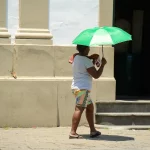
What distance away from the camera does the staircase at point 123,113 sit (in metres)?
9.60

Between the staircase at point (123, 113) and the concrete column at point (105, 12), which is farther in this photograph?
the concrete column at point (105, 12)

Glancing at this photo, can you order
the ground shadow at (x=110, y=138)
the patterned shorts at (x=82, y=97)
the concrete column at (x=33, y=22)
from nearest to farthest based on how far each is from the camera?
the patterned shorts at (x=82, y=97)
the ground shadow at (x=110, y=138)
the concrete column at (x=33, y=22)

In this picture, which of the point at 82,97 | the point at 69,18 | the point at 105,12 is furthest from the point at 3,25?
the point at 82,97

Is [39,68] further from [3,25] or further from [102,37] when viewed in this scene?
[102,37]

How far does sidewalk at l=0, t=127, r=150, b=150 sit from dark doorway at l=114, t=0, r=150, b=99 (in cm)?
231

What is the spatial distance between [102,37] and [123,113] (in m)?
2.36

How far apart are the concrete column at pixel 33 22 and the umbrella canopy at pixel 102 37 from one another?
1751mm

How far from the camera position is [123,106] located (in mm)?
9789

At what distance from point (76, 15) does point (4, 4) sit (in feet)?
4.86

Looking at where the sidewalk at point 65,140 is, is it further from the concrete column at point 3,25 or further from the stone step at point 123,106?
the concrete column at point 3,25

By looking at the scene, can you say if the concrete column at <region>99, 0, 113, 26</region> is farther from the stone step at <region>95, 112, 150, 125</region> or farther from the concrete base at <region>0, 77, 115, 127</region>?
the stone step at <region>95, 112, 150, 125</region>

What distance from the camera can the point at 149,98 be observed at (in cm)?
1084

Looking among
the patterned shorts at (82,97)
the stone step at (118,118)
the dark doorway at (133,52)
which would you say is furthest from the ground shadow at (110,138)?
the dark doorway at (133,52)

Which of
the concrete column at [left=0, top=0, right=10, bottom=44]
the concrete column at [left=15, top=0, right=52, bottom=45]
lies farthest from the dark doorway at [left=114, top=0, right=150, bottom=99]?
the concrete column at [left=0, top=0, right=10, bottom=44]
